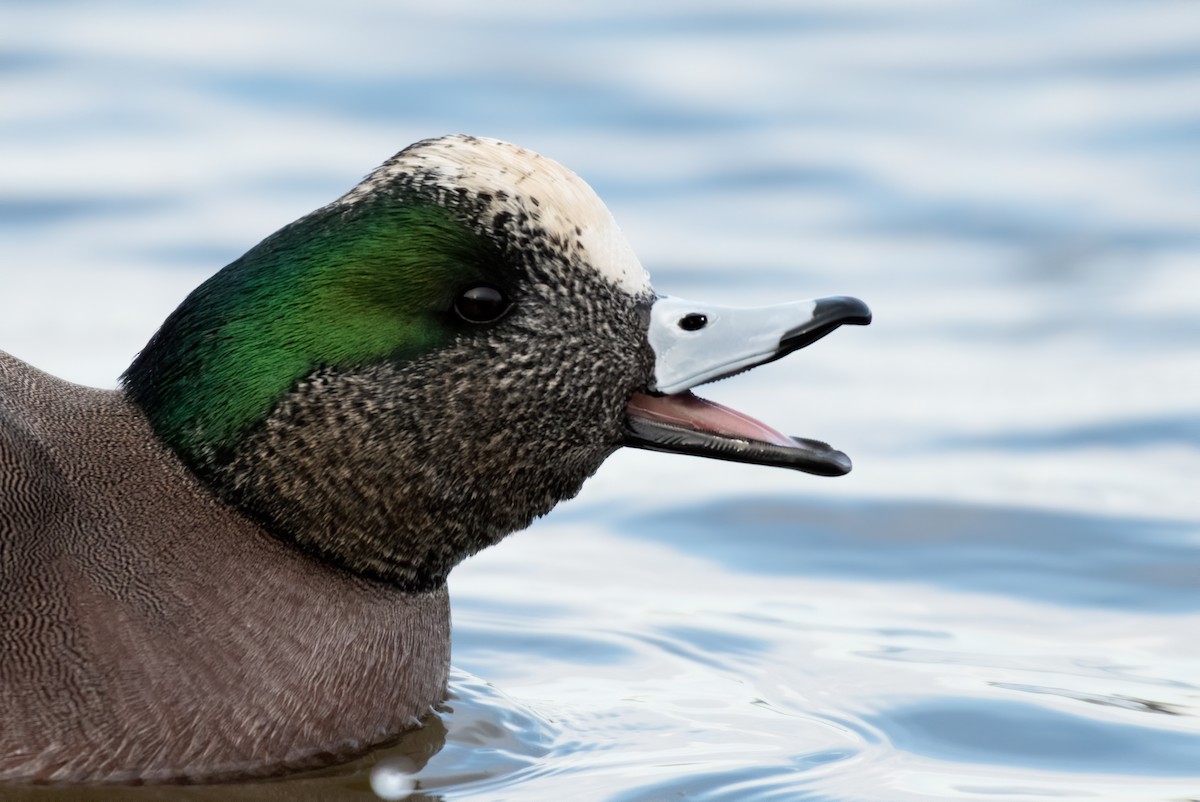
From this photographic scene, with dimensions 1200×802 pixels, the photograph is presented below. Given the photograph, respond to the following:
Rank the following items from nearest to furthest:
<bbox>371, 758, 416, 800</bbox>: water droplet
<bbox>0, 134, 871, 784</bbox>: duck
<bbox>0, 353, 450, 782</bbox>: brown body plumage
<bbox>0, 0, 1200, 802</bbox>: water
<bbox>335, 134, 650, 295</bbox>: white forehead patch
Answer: <bbox>0, 353, 450, 782</bbox>: brown body plumage
<bbox>0, 134, 871, 784</bbox>: duck
<bbox>335, 134, 650, 295</bbox>: white forehead patch
<bbox>371, 758, 416, 800</bbox>: water droplet
<bbox>0, 0, 1200, 802</bbox>: water

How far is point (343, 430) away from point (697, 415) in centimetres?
74

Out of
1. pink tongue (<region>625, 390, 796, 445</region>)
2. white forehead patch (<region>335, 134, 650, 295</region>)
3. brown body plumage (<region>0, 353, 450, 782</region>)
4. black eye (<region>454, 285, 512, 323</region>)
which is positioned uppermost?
white forehead patch (<region>335, 134, 650, 295</region>)

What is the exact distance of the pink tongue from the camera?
4816mm

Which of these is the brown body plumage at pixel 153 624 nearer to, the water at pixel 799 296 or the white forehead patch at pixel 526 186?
the water at pixel 799 296

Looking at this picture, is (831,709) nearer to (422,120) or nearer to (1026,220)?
(1026,220)

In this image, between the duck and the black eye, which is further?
the black eye

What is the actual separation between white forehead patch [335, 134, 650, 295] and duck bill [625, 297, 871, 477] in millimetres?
141

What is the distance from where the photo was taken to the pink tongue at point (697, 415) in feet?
15.8

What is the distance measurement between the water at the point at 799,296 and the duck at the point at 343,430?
0.23 metres

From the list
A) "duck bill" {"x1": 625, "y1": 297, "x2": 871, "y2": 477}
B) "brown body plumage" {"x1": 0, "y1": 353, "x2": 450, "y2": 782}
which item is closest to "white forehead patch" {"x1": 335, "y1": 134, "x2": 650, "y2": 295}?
"duck bill" {"x1": 625, "y1": 297, "x2": 871, "y2": 477}

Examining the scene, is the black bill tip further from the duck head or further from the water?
the water

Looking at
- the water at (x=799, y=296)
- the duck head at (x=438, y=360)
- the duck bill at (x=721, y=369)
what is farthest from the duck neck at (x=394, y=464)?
the water at (x=799, y=296)

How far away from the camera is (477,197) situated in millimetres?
4766

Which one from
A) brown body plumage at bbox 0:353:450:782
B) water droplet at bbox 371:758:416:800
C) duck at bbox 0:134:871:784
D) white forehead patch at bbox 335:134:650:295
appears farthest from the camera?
water droplet at bbox 371:758:416:800
